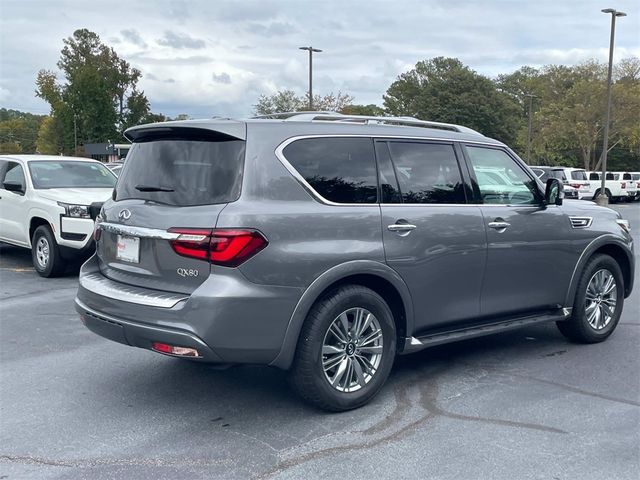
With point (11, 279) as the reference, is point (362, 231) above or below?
above

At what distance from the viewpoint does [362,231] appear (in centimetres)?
445

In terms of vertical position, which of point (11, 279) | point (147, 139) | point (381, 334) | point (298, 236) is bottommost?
point (11, 279)

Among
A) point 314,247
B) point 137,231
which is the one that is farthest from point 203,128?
point 314,247

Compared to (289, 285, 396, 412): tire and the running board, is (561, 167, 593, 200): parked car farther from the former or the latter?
(289, 285, 396, 412): tire

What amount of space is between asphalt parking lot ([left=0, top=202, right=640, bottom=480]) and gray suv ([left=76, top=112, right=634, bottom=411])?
1.27 ft

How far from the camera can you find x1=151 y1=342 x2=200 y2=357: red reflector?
13.0 ft

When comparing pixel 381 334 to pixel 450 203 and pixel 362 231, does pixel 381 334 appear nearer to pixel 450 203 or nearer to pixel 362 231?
pixel 362 231

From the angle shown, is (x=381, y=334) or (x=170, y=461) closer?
(x=170, y=461)

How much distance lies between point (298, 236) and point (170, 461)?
145cm

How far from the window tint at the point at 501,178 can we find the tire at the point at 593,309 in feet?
3.00

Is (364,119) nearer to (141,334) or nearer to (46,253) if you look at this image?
(141,334)

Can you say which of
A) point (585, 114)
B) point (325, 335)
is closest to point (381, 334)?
point (325, 335)

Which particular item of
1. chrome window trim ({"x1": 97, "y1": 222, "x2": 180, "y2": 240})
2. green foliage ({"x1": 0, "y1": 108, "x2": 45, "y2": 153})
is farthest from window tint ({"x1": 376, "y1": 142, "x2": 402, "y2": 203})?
green foliage ({"x1": 0, "y1": 108, "x2": 45, "y2": 153})

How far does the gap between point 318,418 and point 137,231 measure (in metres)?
1.63
